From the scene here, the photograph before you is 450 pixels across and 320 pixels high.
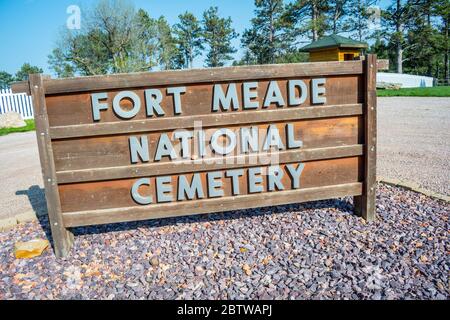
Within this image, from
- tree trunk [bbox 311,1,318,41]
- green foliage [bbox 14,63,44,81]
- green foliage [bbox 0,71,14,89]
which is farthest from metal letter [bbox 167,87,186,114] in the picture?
green foliage [bbox 0,71,14,89]

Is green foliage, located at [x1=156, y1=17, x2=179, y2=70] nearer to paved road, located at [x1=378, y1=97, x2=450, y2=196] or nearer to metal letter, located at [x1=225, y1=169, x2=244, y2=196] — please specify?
paved road, located at [x1=378, y1=97, x2=450, y2=196]

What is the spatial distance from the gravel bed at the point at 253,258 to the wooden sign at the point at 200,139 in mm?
259

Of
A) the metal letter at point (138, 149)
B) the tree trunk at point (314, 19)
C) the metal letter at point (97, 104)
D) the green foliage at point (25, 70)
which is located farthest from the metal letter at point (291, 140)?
the green foliage at point (25, 70)

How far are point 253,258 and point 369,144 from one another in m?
1.62

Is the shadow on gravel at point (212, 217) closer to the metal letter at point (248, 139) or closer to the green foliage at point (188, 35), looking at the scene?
the metal letter at point (248, 139)

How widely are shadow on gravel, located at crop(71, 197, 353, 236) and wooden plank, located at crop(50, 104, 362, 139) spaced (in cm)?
109

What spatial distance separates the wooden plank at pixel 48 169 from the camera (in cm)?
296

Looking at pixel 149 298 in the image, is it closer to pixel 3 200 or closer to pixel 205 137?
pixel 205 137

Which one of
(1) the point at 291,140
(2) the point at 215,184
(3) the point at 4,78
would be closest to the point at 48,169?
(2) the point at 215,184

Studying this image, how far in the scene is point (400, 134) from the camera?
8.66 meters

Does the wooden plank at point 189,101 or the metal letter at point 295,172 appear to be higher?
the wooden plank at point 189,101

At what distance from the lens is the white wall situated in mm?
30375

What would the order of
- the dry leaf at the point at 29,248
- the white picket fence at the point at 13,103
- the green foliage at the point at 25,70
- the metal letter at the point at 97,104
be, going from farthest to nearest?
the green foliage at the point at 25,70
the white picket fence at the point at 13,103
the dry leaf at the point at 29,248
the metal letter at the point at 97,104

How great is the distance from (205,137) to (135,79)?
31.6 inches
